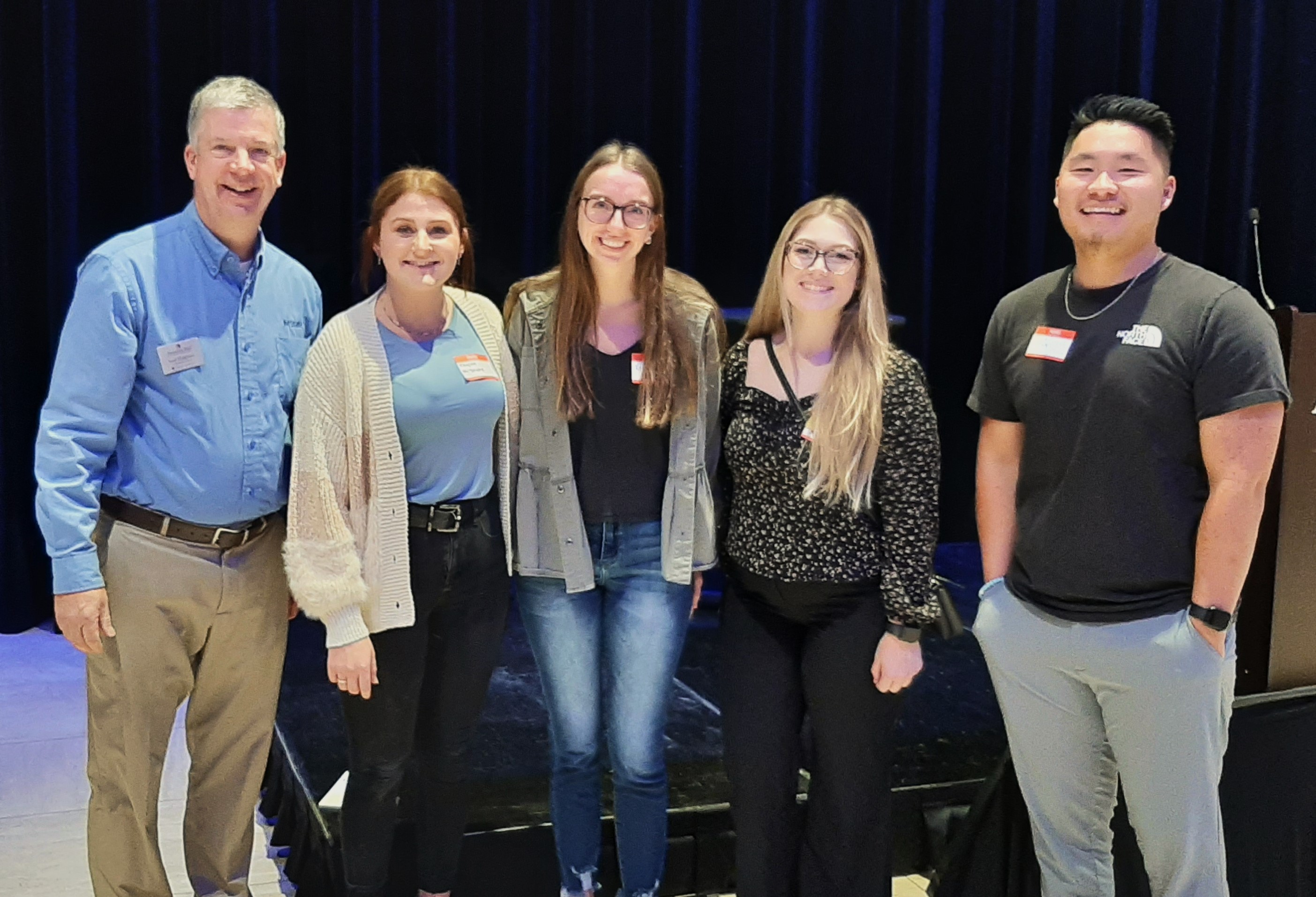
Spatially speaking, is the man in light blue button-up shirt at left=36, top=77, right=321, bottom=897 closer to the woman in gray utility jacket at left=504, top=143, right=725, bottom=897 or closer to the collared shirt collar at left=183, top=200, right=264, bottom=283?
the collared shirt collar at left=183, top=200, right=264, bottom=283

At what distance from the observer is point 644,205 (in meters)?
2.08

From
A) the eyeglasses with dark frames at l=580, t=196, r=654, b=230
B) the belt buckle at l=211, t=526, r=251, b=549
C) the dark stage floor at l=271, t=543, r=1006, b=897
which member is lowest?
the dark stage floor at l=271, t=543, r=1006, b=897

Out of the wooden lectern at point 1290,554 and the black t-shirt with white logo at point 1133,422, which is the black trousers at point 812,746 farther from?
the wooden lectern at point 1290,554

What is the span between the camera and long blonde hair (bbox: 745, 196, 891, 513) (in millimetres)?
1949

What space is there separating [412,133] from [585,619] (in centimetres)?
311

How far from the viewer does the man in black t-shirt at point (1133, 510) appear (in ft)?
6.04

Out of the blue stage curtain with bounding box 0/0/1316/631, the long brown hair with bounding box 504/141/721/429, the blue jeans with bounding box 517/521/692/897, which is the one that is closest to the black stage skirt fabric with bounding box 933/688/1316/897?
the blue jeans with bounding box 517/521/692/897

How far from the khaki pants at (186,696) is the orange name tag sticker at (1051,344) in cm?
139

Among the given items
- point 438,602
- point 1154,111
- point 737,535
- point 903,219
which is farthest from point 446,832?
point 903,219

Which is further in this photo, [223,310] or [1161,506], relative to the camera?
[223,310]

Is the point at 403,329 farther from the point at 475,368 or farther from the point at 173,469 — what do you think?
the point at 173,469

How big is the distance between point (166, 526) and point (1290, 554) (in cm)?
219

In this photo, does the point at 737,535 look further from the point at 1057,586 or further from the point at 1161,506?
the point at 1161,506

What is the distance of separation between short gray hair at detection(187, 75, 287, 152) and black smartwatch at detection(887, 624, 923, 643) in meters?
1.38
